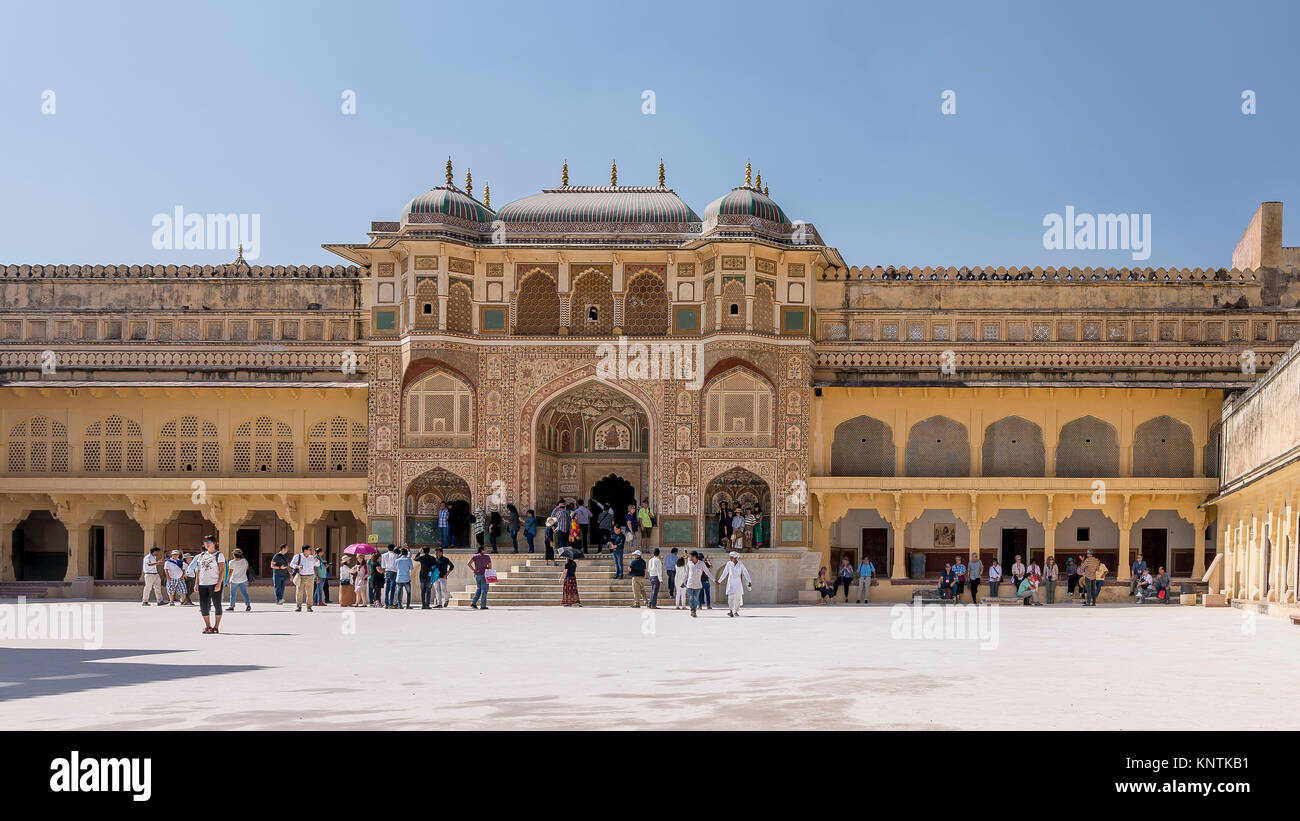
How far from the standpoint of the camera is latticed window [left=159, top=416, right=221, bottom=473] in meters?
32.4

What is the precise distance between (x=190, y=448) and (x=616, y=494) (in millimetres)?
9688

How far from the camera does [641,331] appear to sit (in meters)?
31.1

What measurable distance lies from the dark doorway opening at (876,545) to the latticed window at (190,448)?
14809 millimetres

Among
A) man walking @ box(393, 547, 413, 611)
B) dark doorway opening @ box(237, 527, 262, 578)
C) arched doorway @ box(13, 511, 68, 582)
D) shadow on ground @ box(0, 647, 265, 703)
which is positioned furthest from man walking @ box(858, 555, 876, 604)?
arched doorway @ box(13, 511, 68, 582)

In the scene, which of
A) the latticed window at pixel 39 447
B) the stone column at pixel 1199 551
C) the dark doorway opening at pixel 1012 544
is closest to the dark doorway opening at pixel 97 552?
the latticed window at pixel 39 447

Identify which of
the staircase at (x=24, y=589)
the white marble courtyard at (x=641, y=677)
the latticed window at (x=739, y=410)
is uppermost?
the latticed window at (x=739, y=410)

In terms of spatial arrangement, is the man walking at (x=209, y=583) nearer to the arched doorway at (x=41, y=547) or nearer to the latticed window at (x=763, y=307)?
the latticed window at (x=763, y=307)

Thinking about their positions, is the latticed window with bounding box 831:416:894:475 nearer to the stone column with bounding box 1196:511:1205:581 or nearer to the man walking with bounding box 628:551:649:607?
the stone column with bounding box 1196:511:1205:581

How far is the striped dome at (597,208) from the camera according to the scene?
31109 millimetres

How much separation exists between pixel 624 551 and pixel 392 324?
7.15 meters

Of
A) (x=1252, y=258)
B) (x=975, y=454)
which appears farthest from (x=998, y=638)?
(x=1252, y=258)

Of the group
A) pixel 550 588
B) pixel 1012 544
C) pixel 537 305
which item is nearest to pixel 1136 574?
pixel 1012 544

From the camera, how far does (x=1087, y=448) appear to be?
31734mm

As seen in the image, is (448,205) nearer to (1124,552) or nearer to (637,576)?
(637,576)
